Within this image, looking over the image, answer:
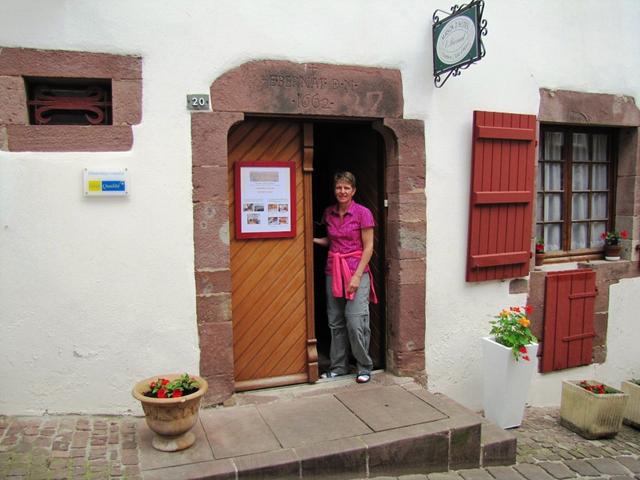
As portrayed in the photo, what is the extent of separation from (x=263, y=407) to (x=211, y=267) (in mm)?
1051

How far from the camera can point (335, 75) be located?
4.23m

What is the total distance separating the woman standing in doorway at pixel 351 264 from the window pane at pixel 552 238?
2.13 m

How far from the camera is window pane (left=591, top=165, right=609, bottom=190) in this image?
5.79 m

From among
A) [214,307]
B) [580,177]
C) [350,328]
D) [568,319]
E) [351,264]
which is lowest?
[568,319]

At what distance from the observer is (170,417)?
3.18 m

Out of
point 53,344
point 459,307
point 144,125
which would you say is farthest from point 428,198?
point 53,344

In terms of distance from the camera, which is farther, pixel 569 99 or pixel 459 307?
pixel 569 99

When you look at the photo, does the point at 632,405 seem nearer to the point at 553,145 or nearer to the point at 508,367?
the point at 508,367

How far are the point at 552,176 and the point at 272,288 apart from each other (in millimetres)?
3045

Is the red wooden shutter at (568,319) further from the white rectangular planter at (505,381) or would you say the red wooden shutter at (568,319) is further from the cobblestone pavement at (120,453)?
the white rectangular planter at (505,381)

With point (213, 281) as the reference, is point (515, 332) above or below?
below

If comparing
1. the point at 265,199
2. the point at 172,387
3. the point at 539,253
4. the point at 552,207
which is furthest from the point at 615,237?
the point at 172,387

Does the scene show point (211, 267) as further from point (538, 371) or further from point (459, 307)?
point (538, 371)

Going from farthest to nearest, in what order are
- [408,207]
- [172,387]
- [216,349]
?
[408,207]
[216,349]
[172,387]
